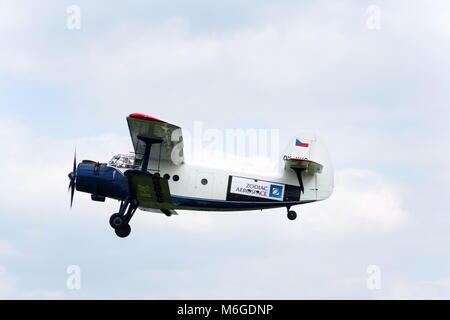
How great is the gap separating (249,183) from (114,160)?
386cm

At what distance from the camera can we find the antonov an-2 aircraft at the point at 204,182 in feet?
73.4

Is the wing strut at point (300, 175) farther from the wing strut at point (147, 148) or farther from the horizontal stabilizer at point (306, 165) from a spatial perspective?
the wing strut at point (147, 148)

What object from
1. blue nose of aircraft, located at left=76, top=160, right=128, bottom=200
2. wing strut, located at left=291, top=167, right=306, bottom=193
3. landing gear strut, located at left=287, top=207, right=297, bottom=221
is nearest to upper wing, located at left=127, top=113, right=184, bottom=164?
blue nose of aircraft, located at left=76, top=160, right=128, bottom=200

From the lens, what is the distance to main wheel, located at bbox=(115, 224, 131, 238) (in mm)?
22500

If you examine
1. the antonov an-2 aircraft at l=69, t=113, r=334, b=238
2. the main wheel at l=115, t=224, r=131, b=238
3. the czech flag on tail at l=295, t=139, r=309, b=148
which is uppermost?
the czech flag on tail at l=295, t=139, r=309, b=148

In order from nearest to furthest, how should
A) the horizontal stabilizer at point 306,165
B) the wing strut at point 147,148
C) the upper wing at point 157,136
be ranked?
1. the upper wing at point 157,136
2. the wing strut at point 147,148
3. the horizontal stabilizer at point 306,165

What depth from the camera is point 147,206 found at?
909 inches

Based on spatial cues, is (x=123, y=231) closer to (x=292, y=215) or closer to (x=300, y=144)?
(x=292, y=215)

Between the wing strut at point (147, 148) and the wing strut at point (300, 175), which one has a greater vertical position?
the wing strut at point (147, 148)

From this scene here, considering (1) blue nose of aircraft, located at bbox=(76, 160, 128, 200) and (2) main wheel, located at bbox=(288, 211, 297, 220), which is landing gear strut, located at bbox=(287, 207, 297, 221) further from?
(1) blue nose of aircraft, located at bbox=(76, 160, 128, 200)

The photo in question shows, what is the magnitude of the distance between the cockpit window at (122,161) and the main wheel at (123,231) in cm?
168

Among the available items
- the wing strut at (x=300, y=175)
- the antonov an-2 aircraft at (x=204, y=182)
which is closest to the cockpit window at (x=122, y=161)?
the antonov an-2 aircraft at (x=204, y=182)
